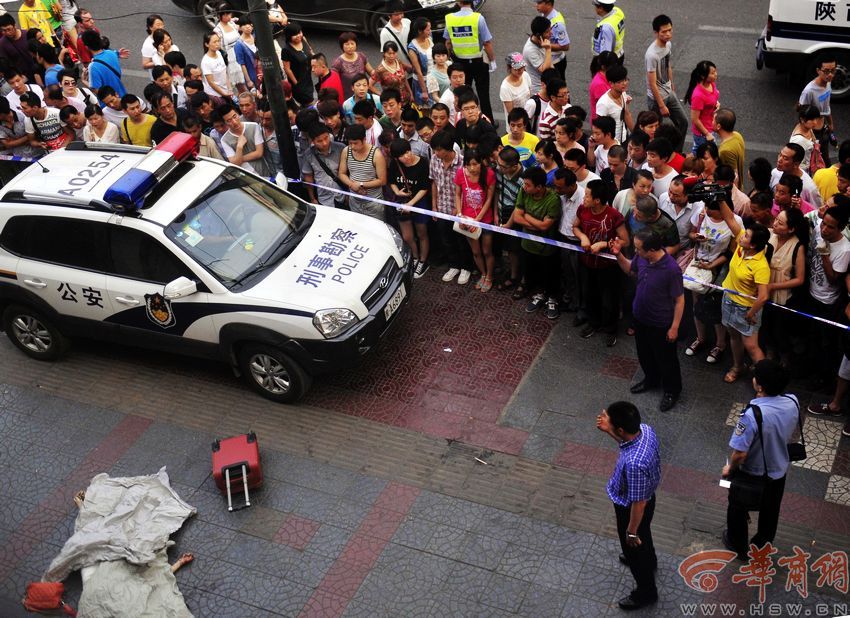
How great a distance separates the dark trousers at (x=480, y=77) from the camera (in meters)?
11.7

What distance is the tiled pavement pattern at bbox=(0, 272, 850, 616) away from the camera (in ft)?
21.5

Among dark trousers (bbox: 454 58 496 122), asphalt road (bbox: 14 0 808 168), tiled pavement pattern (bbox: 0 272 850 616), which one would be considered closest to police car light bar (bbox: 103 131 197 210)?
tiled pavement pattern (bbox: 0 272 850 616)

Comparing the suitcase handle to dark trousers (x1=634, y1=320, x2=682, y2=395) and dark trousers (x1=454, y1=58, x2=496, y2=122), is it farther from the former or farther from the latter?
dark trousers (x1=454, y1=58, x2=496, y2=122)

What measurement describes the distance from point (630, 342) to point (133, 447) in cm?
456

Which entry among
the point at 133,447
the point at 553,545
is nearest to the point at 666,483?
the point at 553,545

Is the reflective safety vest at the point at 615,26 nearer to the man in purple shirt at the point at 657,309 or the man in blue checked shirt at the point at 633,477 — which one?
the man in purple shirt at the point at 657,309

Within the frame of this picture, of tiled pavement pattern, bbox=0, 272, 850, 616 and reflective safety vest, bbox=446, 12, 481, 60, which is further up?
reflective safety vest, bbox=446, 12, 481, 60

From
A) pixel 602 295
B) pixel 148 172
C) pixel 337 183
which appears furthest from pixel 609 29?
pixel 148 172

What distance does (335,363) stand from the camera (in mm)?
7922

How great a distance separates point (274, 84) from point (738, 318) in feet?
16.6

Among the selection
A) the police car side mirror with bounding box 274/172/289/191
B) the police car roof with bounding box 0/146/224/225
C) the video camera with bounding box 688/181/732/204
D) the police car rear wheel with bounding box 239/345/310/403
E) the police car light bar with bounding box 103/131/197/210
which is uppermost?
the police car light bar with bounding box 103/131/197/210

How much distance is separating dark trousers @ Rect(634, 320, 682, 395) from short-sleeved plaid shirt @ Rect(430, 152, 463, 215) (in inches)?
101

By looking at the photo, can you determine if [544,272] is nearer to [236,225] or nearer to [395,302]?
[395,302]

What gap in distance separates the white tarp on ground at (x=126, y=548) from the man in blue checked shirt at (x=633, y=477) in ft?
10.2
